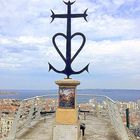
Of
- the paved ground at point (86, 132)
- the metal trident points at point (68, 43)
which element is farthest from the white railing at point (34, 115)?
the metal trident points at point (68, 43)

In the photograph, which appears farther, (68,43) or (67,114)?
(68,43)

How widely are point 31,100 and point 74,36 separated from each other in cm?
257

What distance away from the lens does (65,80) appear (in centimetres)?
984

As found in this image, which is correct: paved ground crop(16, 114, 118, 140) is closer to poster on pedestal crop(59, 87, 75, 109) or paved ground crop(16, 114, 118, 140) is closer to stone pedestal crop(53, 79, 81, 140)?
stone pedestal crop(53, 79, 81, 140)

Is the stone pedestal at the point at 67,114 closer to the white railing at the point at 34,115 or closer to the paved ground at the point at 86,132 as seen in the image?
the paved ground at the point at 86,132

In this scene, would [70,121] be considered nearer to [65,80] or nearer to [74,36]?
[65,80]

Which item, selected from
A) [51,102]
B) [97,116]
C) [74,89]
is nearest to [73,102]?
[74,89]

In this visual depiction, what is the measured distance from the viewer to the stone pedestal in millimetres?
9547

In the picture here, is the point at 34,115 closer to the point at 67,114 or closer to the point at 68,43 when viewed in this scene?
the point at 67,114

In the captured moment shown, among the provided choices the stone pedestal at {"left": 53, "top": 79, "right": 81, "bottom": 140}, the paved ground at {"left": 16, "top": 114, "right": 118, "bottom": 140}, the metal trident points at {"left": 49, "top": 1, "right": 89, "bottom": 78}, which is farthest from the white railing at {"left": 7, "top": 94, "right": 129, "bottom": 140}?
the metal trident points at {"left": 49, "top": 1, "right": 89, "bottom": 78}

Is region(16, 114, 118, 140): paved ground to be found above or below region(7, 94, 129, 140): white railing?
below

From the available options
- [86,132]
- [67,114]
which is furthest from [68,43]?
[86,132]

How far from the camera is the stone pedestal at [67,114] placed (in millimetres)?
9547

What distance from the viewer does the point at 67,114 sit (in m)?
9.70
